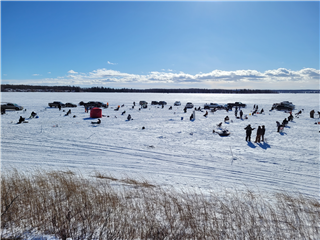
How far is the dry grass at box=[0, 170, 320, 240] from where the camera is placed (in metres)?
3.57

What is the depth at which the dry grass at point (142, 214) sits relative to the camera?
11.7 feet

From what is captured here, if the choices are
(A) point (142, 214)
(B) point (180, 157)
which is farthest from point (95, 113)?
(A) point (142, 214)

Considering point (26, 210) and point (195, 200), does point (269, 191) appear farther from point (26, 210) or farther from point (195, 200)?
point (26, 210)

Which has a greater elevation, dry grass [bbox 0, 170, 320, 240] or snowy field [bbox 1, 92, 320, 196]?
dry grass [bbox 0, 170, 320, 240]

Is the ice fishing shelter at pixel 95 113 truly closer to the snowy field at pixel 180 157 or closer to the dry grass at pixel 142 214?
the snowy field at pixel 180 157

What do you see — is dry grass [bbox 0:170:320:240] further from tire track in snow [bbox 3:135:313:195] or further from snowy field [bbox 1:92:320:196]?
tire track in snow [bbox 3:135:313:195]

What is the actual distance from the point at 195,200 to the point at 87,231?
278 centimetres

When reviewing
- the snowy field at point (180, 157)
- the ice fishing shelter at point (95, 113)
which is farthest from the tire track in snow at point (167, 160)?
the ice fishing shelter at point (95, 113)

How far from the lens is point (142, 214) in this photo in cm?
417

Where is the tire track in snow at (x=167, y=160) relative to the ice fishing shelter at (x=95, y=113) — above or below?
below

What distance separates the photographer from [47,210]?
4141 mm

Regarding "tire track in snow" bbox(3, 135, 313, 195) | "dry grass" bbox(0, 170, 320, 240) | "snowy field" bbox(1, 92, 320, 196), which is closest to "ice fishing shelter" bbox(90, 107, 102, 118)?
"snowy field" bbox(1, 92, 320, 196)

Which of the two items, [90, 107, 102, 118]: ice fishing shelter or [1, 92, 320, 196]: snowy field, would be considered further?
[90, 107, 102, 118]: ice fishing shelter

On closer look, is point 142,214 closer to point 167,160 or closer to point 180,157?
point 167,160
